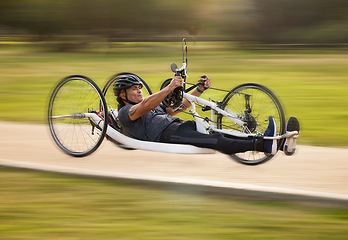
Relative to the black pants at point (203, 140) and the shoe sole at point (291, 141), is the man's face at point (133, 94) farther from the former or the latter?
the shoe sole at point (291, 141)

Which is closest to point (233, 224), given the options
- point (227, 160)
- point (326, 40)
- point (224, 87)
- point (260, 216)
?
point (260, 216)

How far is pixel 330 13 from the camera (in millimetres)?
33844

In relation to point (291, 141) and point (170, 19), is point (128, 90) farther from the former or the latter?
point (170, 19)

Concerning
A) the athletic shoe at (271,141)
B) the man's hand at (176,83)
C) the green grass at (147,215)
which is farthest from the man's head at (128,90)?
the athletic shoe at (271,141)

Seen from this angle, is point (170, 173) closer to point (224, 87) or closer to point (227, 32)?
point (224, 87)

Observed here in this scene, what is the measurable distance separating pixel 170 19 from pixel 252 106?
28.9 m

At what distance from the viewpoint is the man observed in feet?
20.8

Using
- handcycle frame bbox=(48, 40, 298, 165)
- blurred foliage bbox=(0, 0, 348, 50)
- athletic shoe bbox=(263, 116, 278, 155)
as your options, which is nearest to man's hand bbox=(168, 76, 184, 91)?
handcycle frame bbox=(48, 40, 298, 165)

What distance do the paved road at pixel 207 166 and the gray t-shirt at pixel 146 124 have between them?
0.89 feet

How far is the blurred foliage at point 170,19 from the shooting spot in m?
32.9

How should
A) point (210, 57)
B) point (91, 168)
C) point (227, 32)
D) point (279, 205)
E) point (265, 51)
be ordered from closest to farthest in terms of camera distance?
point (279, 205), point (91, 168), point (210, 57), point (265, 51), point (227, 32)

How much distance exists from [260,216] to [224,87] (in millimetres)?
10797

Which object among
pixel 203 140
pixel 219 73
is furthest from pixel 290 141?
pixel 219 73

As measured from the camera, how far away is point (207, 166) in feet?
22.0
